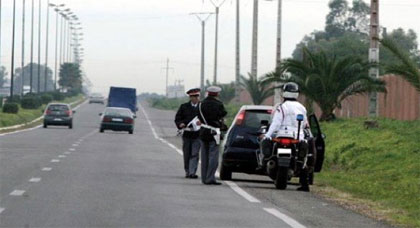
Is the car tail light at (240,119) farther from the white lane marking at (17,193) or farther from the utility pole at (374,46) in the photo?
the utility pole at (374,46)

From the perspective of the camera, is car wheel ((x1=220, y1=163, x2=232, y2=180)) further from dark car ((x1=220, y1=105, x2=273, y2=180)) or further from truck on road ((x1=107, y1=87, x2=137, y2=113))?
truck on road ((x1=107, y1=87, x2=137, y2=113))

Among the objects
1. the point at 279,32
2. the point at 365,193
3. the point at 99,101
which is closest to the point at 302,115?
the point at 365,193

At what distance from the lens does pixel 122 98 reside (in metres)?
89.4

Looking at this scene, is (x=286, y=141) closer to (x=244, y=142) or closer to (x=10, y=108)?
(x=244, y=142)

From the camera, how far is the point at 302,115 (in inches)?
820

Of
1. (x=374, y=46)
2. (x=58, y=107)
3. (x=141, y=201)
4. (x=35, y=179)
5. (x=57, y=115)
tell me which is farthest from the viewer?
(x=57, y=115)

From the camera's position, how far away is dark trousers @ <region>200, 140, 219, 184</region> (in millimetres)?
22328

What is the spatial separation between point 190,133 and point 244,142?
1164 mm

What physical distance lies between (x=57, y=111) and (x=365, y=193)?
46.5 meters

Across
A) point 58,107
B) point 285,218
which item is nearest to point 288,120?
point 285,218

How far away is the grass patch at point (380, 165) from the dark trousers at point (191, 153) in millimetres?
2456

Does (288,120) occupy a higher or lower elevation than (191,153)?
higher

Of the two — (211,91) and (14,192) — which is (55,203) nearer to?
(14,192)

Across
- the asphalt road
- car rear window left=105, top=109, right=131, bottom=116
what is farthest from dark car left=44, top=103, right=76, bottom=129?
the asphalt road
